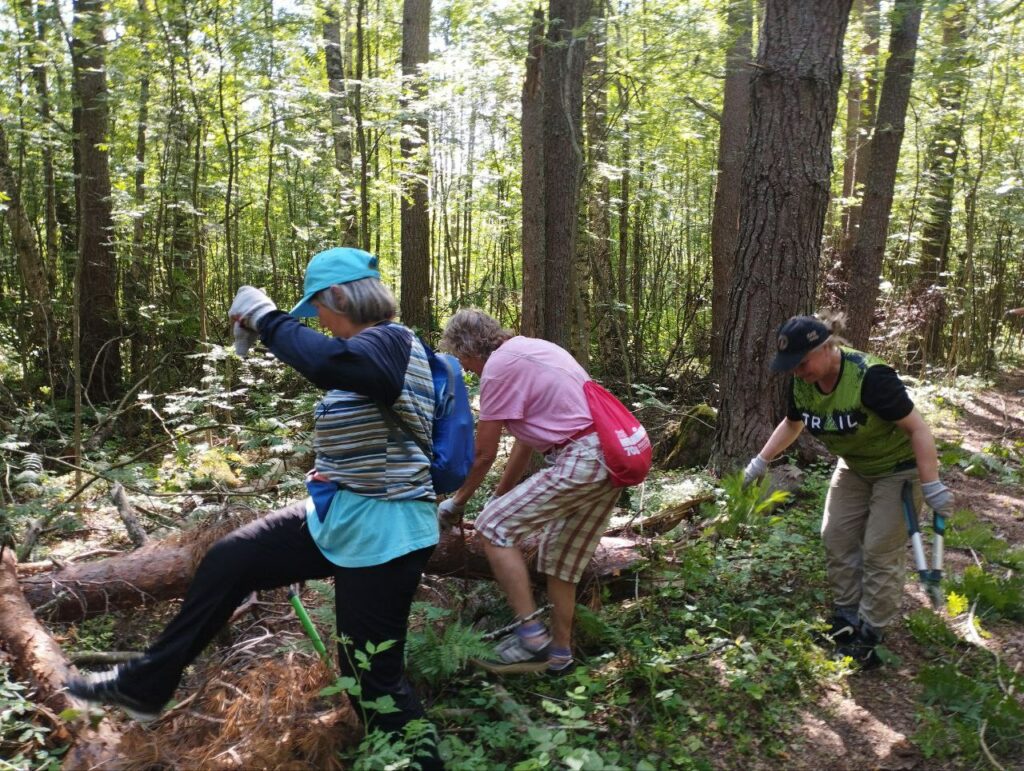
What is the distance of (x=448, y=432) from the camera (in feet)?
10.1

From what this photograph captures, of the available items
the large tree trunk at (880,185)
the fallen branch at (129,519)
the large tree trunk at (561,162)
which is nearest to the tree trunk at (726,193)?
the large tree trunk at (880,185)

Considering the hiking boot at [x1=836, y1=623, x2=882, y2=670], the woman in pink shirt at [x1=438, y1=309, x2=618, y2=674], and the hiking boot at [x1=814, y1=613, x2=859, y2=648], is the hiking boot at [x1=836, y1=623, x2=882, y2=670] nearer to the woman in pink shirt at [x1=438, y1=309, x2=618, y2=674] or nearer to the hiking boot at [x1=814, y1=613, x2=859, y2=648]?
the hiking boot at [x1=814, y1=613, x2=859, y2=648]

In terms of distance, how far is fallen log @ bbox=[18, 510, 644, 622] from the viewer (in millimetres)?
4078

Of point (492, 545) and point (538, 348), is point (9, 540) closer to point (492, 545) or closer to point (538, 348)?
point (492, 545)

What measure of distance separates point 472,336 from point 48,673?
95.5 inches

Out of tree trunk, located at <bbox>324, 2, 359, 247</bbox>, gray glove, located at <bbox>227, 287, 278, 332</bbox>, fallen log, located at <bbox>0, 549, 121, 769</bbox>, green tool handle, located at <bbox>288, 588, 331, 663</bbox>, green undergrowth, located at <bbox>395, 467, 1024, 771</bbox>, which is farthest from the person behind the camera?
tree trunk, located at <bbox>324, 2, 359, 247</bbox>

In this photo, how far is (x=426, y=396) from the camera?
2.91 metres

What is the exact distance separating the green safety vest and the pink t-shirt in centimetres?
127

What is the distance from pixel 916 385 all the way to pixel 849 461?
957cm

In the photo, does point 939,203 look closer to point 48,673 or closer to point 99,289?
point 99,289

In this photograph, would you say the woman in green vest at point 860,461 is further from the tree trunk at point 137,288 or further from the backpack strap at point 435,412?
the tree trunk at point 137,288

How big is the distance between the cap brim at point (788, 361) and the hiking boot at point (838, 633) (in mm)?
1466

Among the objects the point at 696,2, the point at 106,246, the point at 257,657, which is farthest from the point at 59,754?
the point at 696,2

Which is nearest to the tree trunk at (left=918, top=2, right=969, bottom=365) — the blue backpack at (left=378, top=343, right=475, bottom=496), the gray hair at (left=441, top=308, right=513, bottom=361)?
the gray hair at (left=441, top=308, right=513, bottom=361)
